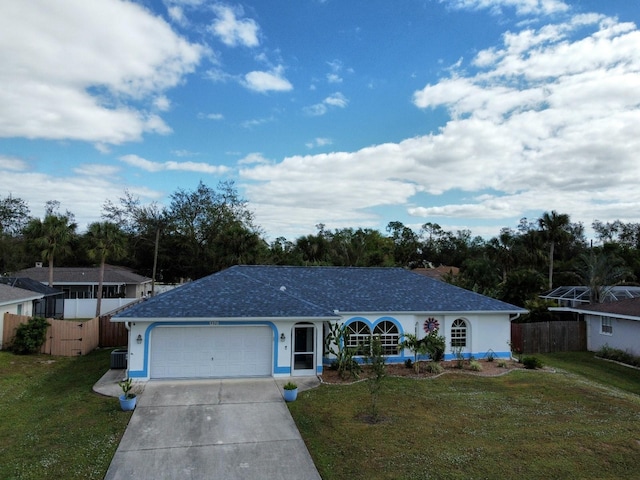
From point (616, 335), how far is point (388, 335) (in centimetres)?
1321

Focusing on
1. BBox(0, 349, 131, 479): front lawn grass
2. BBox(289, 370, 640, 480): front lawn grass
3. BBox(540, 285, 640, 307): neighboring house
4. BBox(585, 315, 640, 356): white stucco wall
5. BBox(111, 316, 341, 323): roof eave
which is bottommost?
BBox(0, 349, 131, 479): front lawn grass

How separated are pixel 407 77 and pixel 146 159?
2059 centimetres

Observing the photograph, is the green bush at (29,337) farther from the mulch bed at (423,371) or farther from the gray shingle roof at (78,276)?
the gray shingle roof at (78,276)

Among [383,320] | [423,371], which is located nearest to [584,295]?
[423,371]

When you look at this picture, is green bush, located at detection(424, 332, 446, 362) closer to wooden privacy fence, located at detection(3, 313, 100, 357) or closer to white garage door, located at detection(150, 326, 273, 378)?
white garage door, located at detection(150, 326, 273, 378)

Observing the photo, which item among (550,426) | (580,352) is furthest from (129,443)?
(580,352)

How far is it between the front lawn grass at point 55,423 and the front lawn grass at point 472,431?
4840 mm

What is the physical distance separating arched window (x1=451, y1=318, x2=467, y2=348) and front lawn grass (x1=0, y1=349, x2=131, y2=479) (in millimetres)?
13975

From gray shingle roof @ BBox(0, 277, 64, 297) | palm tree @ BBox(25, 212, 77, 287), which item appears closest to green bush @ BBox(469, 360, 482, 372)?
gray shingle roof @ BBox(0, 277, 64, 297)

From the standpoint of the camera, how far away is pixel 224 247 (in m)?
38.7

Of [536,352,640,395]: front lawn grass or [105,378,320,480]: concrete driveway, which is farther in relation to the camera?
[536,352,640,395]: front lawn grass

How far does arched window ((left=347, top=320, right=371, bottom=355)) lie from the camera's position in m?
18.5

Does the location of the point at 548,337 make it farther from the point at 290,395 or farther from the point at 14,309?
the point at 14,309

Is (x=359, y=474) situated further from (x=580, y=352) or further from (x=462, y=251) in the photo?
(x=462, y=251)
